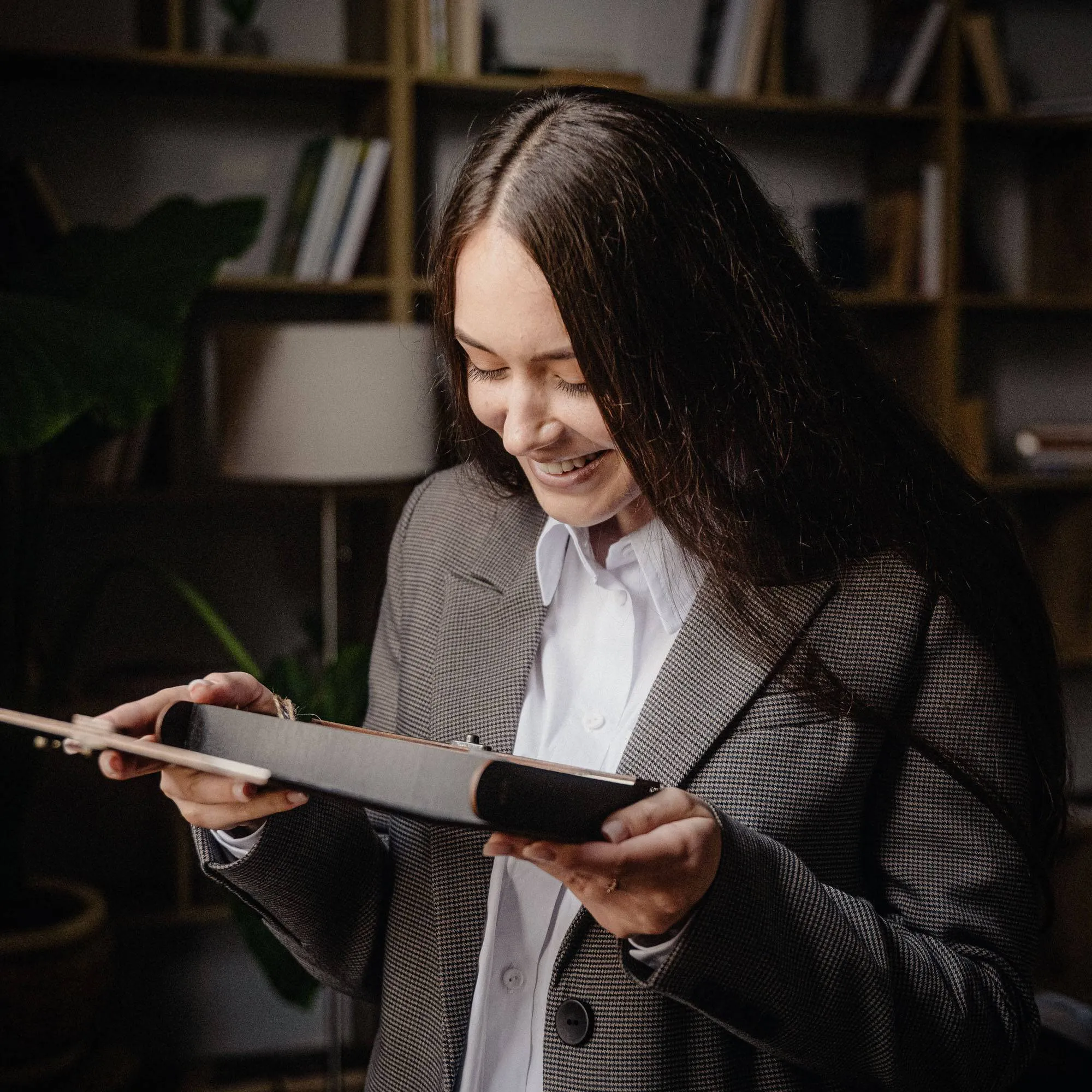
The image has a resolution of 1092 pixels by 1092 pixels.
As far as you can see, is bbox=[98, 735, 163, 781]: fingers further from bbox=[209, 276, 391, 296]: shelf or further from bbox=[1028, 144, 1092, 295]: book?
bbox=[1028, 144, 1092, 295]: book

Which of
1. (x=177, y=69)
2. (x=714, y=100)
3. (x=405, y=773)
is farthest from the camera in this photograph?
(x=714, y=100)

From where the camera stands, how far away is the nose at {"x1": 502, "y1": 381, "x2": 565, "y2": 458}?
34.3 inches

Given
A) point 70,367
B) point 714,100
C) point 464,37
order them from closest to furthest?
1. point 70,367
2. point 464,37
3. point 714,100

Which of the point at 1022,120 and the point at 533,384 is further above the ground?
the point at 1022,120

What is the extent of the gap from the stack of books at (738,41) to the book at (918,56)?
1.10 ft

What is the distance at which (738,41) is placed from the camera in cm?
277

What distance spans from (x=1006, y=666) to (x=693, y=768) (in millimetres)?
253

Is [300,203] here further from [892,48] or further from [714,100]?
[892,48]

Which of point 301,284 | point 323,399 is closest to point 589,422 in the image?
point 323,399

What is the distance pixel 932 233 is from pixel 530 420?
2366 millimetres

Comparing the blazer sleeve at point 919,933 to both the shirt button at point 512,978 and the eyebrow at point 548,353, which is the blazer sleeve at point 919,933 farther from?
the eyebrow at point 548,353

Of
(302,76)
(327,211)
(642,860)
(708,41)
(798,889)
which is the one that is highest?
(708,41)

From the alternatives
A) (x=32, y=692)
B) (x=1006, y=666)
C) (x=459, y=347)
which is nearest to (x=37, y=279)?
(x=32, y=692)

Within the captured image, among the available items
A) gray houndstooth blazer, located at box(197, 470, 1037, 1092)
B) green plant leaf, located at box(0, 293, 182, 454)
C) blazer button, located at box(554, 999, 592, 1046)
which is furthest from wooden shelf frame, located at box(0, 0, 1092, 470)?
blazer button, located at box(554, 999, 592, 1046)
